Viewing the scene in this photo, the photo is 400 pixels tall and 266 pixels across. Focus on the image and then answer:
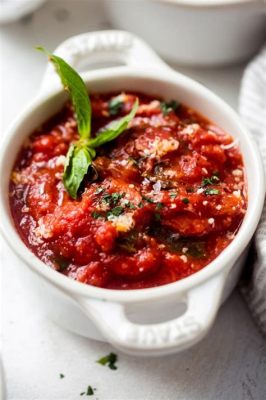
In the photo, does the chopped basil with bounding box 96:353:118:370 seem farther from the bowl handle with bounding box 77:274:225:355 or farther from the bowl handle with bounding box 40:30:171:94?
the bowl handle with bounding box 40:30:171:94

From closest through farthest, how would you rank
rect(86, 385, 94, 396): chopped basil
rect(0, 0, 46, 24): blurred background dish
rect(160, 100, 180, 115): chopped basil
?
rect(86, 385, 94, 396): chopped basil < rect(160, 100, 180, 115): chopped basil < rect(0, 0, 46, 24): blurred background dish

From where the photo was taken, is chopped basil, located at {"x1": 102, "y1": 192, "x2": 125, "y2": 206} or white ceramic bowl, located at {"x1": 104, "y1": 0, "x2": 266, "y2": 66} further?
white ceramic bowl, located at {"x1": 104, "y1": 0, "x2": 266, "y2": 66}

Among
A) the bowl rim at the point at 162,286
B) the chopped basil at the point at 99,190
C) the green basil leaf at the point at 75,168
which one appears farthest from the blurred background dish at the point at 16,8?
the chopped basil at the point at 99,190

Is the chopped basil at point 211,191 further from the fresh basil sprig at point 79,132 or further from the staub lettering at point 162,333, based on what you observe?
the staub lettering at point 162,333

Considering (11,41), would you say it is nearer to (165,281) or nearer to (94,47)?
(94,47)

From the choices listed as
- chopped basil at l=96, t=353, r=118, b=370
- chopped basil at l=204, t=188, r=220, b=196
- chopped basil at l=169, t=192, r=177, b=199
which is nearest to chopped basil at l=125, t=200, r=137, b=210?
chopped basil at l=169, t=192, r=177, b=199

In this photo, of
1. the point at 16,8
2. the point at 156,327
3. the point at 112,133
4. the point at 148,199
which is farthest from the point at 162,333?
the point at 16,8
